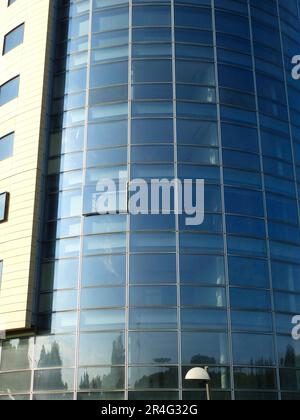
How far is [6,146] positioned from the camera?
24922mm

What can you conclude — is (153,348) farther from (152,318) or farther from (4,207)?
(4,207)

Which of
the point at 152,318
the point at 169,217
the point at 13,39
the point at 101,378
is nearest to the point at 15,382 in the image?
the point at 101,378

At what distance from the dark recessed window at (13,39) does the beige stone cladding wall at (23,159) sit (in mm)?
261

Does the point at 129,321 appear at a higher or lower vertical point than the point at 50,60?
lower

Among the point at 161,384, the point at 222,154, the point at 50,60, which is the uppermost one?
the point at 50,60

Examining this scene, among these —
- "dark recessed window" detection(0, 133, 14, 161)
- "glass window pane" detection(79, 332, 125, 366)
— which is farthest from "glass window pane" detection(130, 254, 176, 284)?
"dark recessed window" detection(0, 133, 14, 161)

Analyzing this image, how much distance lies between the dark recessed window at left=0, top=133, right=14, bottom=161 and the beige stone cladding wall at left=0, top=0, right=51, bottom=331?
0.25 metres

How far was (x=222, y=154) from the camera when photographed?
22688 millimetres

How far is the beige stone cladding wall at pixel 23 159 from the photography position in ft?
A: 70.7

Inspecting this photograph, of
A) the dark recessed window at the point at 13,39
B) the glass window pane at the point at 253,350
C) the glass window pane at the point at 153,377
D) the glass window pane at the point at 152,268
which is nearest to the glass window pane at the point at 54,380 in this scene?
the glass window pane at the point at 153,377

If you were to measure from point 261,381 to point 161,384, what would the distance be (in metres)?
3.56

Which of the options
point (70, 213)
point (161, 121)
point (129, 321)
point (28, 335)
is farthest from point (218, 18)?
point (28, 335)
